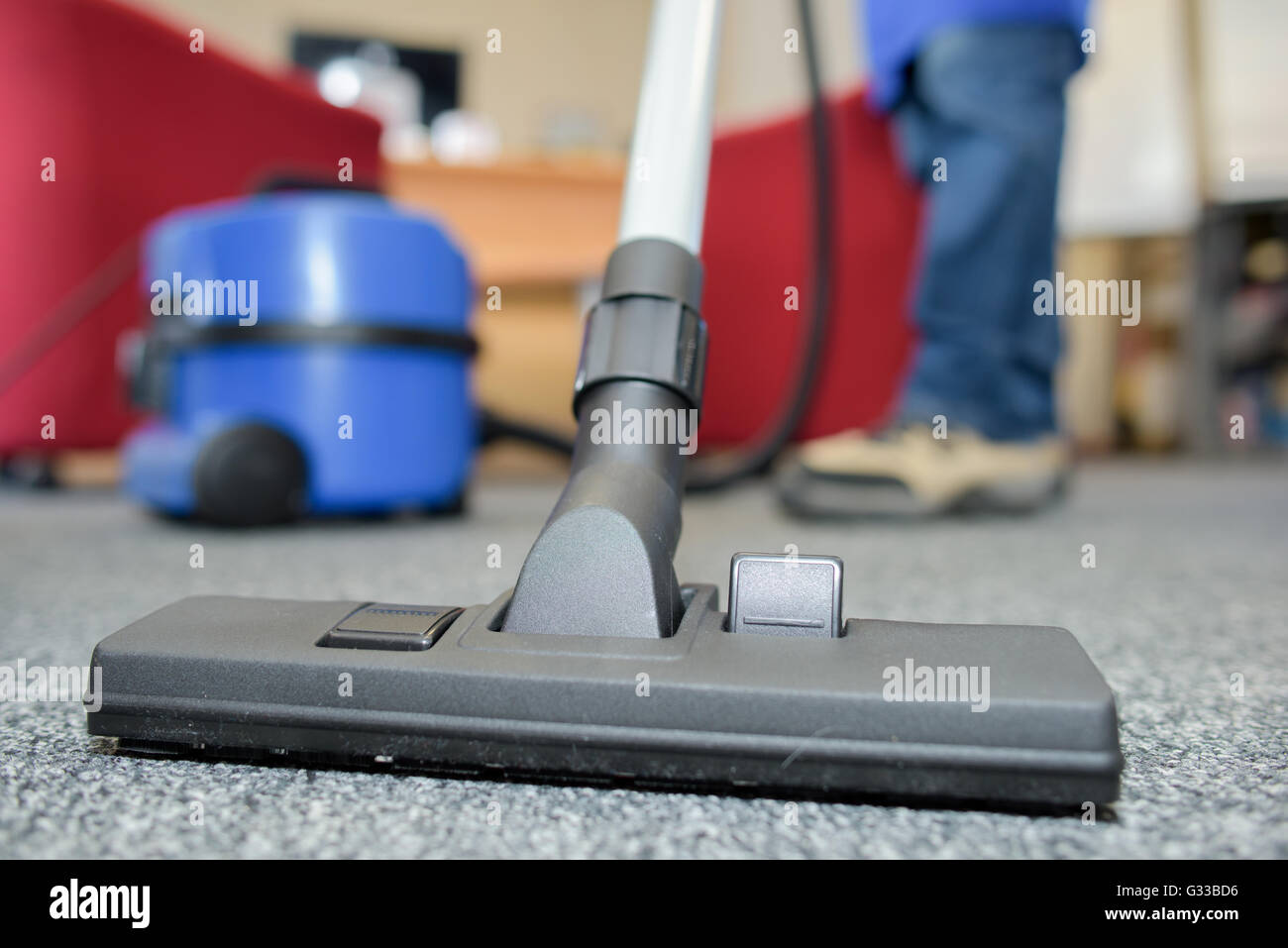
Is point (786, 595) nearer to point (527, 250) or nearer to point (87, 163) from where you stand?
point (87, 163)

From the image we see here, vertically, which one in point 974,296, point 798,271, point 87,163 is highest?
point 87,163

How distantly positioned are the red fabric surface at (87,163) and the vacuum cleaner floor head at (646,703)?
1.25 meters

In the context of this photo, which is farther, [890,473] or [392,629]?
[890,473]

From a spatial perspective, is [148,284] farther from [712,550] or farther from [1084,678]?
[1084,678]

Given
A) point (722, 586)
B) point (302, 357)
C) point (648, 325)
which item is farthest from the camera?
point (302, 357)

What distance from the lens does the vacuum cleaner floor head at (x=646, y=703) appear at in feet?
0.77

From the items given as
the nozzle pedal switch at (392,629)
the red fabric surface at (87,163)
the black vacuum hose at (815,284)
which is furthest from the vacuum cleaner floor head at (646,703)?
the red fabric surface at (87,163)

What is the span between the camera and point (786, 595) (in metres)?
0.29

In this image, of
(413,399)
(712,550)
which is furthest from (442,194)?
(712,550)

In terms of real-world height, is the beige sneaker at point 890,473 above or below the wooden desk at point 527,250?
below

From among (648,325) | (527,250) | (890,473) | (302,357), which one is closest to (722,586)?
(648,325)

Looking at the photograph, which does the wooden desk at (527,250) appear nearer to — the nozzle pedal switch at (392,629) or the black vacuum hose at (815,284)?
the black vacuum hose at (815,284)

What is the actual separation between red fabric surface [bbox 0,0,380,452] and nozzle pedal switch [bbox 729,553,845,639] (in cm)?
129

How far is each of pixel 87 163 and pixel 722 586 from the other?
4.48ft
